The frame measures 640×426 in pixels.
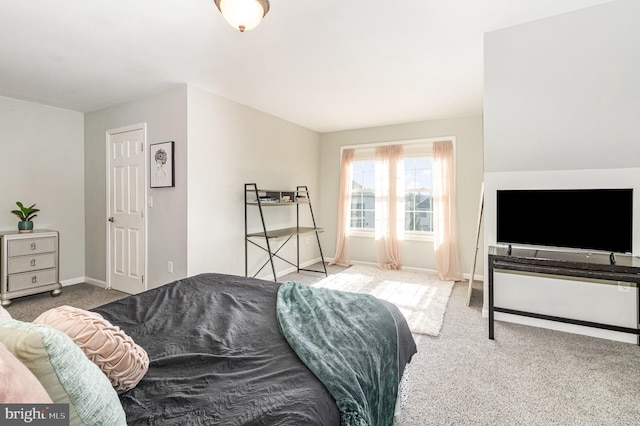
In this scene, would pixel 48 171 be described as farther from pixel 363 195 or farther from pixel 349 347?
pixel 349 347

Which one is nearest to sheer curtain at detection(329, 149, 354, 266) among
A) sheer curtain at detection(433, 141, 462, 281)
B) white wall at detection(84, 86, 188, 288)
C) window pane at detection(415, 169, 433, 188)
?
window pane at detection(415, 169, 433, 188)

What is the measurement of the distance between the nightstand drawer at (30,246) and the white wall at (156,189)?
567mm

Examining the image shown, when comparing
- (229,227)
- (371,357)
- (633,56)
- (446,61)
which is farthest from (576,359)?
(229,227)

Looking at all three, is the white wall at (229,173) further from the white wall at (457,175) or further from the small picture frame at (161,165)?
the white wall at (457,175)

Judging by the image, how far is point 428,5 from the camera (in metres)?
2.10

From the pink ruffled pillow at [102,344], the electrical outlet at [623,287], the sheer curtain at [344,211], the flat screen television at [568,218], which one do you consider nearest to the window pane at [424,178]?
the sheer curtain at [344,211]

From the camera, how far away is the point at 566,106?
2457 millimetres

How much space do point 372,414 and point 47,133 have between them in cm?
512

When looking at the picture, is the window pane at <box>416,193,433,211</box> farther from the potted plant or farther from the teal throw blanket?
the potted plant

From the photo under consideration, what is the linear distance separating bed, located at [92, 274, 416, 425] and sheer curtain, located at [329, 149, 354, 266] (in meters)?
3.62

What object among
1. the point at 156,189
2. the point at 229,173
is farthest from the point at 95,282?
the point at 229,173

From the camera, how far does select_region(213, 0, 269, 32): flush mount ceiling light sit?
167cm

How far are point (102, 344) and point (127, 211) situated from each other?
3.54m

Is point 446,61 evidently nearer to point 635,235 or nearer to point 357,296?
point 635,235
